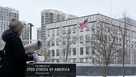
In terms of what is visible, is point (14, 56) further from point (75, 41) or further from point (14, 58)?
point (75, 41)

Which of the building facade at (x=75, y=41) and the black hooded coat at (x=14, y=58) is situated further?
the building facade at (x=75, y=41)

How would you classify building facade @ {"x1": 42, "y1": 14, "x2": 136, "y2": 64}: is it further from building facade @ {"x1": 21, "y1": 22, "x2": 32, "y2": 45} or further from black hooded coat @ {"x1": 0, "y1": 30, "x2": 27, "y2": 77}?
black hooded coat @ {"x1": 0, "y1": 30, "x2": 27, "y2": 77}

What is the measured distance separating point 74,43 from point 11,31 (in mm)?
64738

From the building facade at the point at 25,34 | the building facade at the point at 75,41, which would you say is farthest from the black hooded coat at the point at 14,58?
the building facade at the point at 75,41

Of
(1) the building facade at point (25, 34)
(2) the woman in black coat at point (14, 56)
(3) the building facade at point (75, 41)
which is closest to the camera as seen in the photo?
(2) the woman in black coat at point (14, 56)

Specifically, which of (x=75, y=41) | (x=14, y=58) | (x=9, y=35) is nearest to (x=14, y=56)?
(x=14, y=58)

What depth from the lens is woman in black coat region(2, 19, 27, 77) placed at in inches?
Answer: 92.9

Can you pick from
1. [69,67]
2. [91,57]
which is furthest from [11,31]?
[91,57]

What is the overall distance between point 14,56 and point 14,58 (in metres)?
0.02

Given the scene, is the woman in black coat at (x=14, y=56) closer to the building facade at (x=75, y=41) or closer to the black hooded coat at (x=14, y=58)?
the black hooded coat at (x=14, y=58)

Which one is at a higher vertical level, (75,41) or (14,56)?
(14,56)

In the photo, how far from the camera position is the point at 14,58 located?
236 centimetres

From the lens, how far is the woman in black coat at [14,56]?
92.9 inches

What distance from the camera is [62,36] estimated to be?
62.3m
